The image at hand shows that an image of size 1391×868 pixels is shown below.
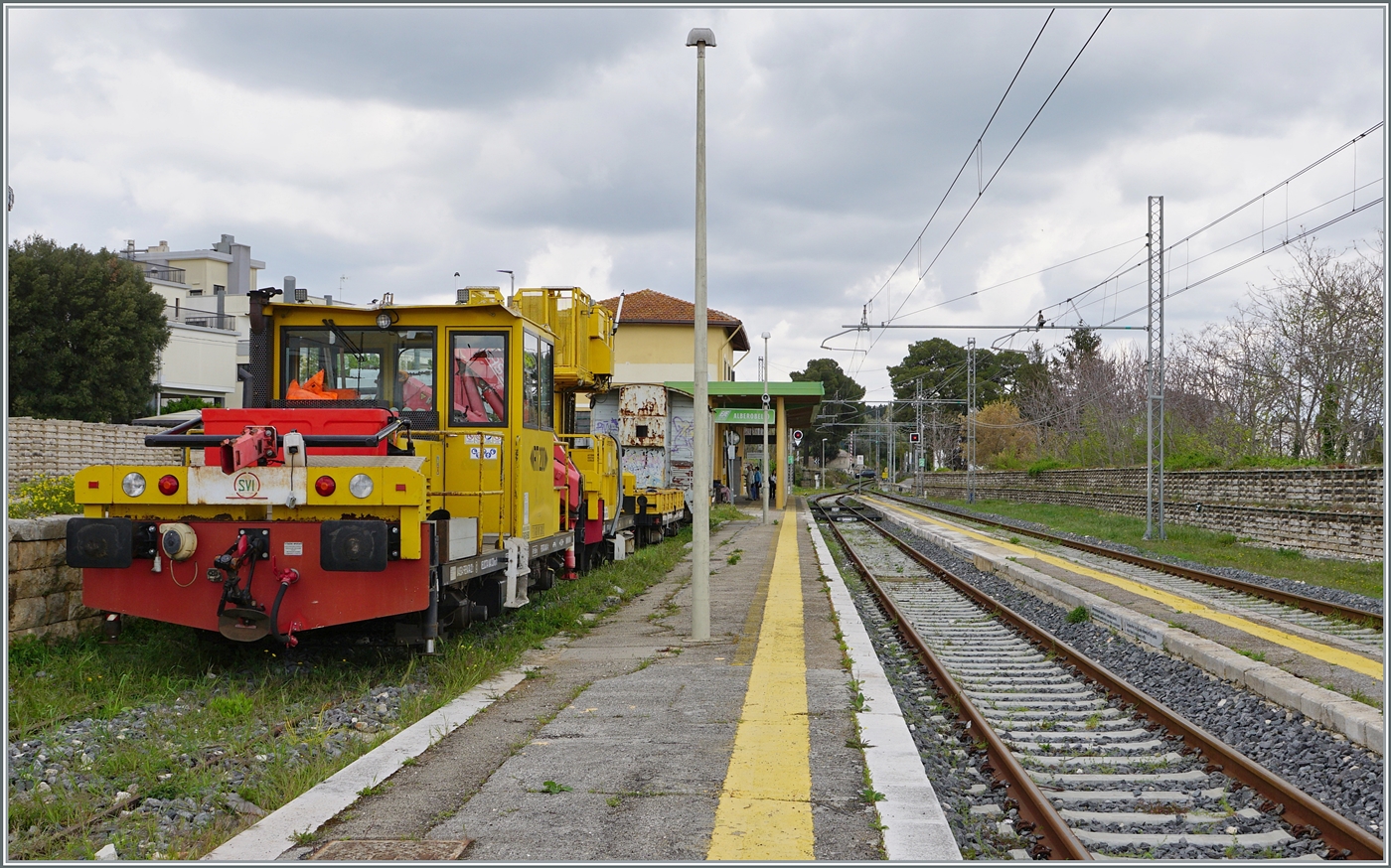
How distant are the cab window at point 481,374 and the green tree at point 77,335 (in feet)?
93.9

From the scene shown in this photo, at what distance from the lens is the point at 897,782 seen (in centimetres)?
527

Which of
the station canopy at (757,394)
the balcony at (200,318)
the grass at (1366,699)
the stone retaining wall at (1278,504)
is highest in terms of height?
the balcony at (200,318)

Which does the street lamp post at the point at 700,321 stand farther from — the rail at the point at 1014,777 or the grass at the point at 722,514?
the grass at the point at 722,514

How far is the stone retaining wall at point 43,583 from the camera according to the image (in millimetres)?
7984

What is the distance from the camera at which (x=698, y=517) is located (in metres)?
10.6

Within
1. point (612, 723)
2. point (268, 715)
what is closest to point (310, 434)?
point (268, 715)

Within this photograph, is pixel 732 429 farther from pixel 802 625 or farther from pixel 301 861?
pixel 301 861

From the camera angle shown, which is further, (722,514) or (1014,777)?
(722,514)

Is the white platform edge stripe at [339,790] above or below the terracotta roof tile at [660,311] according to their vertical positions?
below

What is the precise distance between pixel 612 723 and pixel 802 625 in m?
4.74

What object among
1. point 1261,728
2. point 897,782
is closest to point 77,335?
point 897,782

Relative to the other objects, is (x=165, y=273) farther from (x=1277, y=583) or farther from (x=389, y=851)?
(x=389, y=851)

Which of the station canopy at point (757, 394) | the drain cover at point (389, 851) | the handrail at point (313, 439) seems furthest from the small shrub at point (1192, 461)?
the drain cover at point (389, 851)

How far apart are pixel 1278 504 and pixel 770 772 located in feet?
64.8
